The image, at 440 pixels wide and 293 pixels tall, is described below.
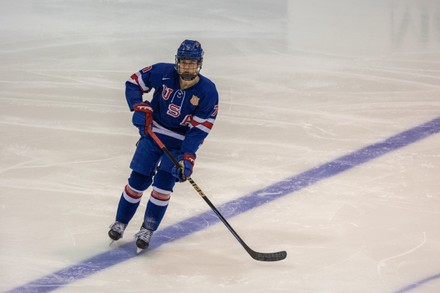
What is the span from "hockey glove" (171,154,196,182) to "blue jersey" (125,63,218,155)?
41mm

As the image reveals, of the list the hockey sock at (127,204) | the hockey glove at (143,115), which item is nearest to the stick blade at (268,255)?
the hockey sock at (127,204)

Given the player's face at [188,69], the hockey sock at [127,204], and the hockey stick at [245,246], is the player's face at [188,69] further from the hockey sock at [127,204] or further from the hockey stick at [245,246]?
the hockey sock at [127,204]

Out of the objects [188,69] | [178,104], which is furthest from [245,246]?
[188,69]

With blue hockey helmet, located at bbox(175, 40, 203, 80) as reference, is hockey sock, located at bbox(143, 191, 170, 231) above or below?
below

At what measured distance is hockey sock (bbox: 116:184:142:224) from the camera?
4.45m

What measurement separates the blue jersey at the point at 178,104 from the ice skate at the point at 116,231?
1.49 feet

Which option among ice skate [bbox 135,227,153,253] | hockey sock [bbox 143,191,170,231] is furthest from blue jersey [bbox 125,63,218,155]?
ice skate [bbox 135,227,153,253]

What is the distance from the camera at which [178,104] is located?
4.31m

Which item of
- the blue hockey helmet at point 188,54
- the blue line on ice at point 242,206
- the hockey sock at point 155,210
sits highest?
the blue hockey helmet at point 188,54

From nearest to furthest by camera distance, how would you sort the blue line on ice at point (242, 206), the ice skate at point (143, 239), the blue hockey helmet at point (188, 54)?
the blue line on ice at point (242, 206) → the blue hockey helmet at point (188, 54) → the ice skate at point (143, 239)

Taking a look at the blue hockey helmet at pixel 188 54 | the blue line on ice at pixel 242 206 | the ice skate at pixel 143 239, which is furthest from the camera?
the ice skate at pixel 143 239

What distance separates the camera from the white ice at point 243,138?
429 centimetres

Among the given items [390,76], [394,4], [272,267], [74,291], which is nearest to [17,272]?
[74,291]

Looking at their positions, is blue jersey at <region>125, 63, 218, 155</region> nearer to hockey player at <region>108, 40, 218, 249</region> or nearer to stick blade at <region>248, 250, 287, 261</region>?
hockey player at <region>108, 40, 218, 249</region>
